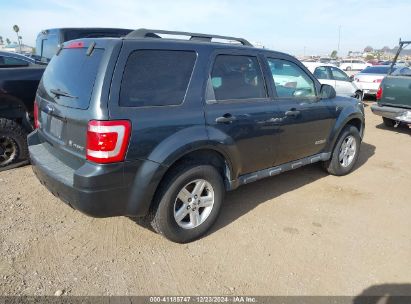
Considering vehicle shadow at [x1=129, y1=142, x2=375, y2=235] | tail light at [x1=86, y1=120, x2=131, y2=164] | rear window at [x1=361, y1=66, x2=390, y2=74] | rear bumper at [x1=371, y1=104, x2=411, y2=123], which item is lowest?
vehicle shadow at [x1=129, y1=142, x2=375, y2=235]

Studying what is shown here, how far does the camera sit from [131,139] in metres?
2.65

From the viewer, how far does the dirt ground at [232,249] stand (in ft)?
9.08

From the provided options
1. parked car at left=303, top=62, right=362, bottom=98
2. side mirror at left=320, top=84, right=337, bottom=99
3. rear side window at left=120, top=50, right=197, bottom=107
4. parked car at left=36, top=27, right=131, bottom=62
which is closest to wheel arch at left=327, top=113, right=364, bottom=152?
side mirror at left=320, top=84, right=337, bottom=99

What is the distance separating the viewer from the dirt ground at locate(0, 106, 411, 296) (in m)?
2.77

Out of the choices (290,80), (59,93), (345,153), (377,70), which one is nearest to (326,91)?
(290,80)

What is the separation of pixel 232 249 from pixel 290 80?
2.19m

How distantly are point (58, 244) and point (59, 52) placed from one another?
1830 millimetres

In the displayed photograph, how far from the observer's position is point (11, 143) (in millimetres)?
4828

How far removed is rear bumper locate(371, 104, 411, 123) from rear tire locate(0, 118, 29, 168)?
23.6 ft

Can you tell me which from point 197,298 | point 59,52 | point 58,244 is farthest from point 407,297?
point 59,52

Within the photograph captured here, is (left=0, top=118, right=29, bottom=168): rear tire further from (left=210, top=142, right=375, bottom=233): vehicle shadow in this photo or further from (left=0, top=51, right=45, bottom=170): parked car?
(left=210, top=142, right=375, bottom=233): vehicle shadow

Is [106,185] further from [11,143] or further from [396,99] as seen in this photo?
[396,99]

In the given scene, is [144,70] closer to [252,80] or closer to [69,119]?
[69,119]

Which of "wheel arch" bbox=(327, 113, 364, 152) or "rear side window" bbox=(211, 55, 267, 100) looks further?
"wheel arch" bbox=(327, 113, 364, 152)
